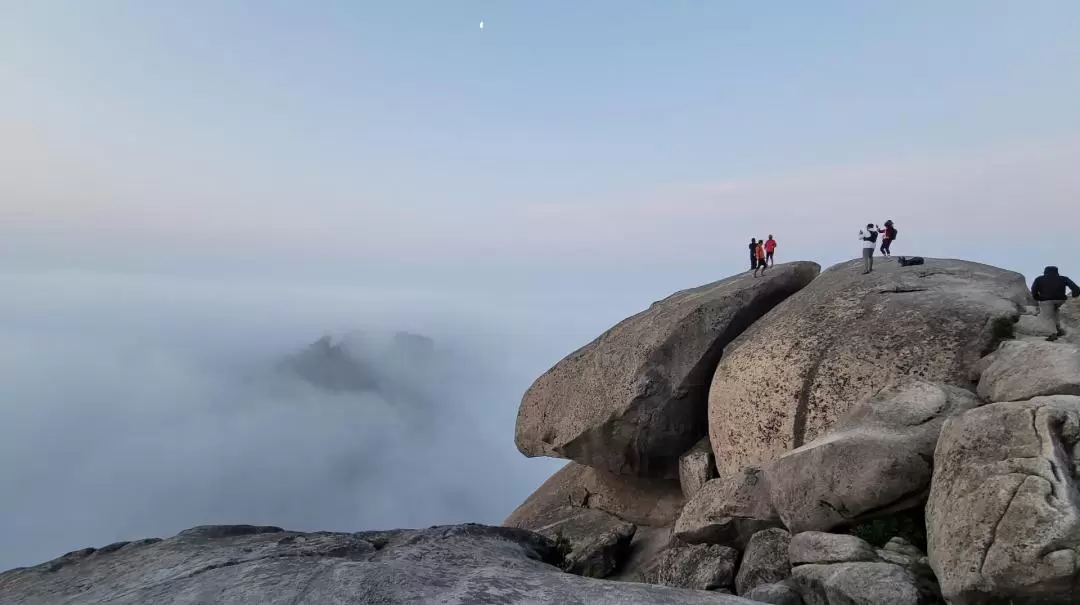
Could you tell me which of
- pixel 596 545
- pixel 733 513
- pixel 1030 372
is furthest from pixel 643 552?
pixel 1030 372

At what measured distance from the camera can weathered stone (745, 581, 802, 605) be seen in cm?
1179

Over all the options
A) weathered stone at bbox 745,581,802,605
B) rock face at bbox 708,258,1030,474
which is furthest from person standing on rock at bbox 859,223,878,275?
weathered stone at bbox 745,581,802,605

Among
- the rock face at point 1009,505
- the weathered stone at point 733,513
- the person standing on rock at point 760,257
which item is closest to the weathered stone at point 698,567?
the weathered stone at point 733,513

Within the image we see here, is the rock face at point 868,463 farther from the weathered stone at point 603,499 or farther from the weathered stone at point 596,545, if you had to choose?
the weathered stone at point 603,499

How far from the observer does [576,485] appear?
25.5 m

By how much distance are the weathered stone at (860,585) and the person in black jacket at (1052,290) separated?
29.0 feet

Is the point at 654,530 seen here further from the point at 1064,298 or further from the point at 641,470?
the point at 1064,298

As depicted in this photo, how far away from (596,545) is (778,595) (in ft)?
24.4

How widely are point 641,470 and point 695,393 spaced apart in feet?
9.83

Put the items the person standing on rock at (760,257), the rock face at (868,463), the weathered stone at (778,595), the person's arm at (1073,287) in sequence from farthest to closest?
the person standing on rock at (760,257) < the person's arm at (1073,287) < the rock face at (868,463) < the weathered stone at (778,595)

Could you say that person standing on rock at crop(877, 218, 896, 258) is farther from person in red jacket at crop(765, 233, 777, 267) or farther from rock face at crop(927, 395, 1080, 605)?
rock face at crop(927, 395, 1080, 605)

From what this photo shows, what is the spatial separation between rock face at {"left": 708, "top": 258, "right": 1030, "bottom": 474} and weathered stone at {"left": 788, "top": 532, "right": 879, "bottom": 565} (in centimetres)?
450

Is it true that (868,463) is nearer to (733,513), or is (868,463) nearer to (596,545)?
(733,513)

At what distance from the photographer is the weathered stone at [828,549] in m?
11.9
